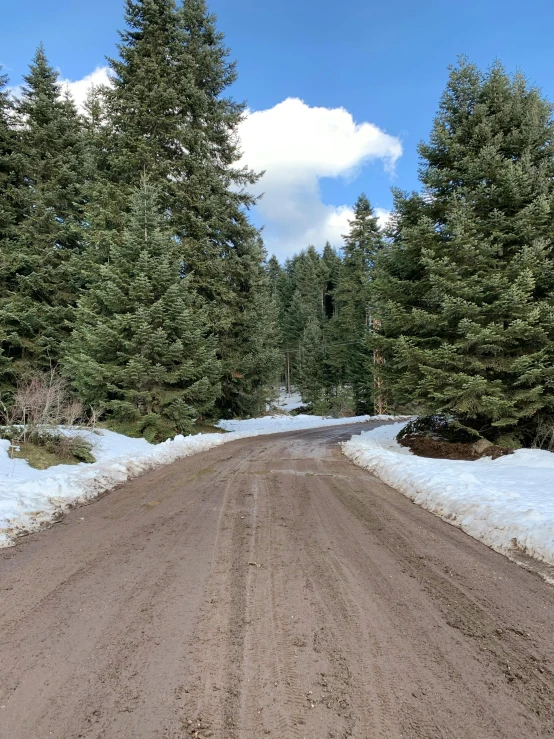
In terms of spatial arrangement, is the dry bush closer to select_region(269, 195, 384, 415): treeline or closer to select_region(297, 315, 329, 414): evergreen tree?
select_region(269, 195, 384, 415): treeline

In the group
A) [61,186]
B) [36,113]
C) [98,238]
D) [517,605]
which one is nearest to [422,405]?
[517,605]

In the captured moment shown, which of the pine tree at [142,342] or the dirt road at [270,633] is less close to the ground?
the pine tree at [142,342]

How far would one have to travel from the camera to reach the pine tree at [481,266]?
827 cm

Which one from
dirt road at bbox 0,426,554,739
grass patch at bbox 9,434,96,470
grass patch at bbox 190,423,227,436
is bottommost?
dirt road at bbox 0,426,554,739

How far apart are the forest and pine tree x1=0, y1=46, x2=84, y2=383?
9cm

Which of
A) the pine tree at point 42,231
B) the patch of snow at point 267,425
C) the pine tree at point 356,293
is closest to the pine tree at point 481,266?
the patch of snow at point 267,425

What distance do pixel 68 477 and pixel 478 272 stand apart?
360 inches

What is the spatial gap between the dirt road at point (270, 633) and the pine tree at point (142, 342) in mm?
6698

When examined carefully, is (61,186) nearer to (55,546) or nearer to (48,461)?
(48,461)

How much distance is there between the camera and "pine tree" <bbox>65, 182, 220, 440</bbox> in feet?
36.0

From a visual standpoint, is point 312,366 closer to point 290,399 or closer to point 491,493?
point 290,399

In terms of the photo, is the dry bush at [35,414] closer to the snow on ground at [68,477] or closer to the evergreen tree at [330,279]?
the snow on ground at [68,477]

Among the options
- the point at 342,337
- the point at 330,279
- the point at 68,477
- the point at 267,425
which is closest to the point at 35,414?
the point at 68,477

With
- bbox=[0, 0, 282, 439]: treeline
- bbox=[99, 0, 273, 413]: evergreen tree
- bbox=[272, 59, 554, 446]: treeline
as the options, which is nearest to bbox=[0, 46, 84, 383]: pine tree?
bbox=[0, 0, 282, 439]: treeline
